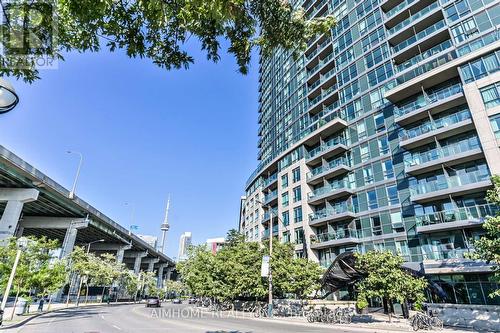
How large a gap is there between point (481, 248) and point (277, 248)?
739 inches

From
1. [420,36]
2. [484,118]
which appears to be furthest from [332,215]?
[420,36]

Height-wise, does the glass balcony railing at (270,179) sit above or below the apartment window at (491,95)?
above

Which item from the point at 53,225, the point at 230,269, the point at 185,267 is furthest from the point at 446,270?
the point at 53,225

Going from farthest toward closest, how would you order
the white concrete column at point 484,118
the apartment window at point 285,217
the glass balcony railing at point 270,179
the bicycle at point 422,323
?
1. the glass balcony railing at point 270,179
2. the apartment window at point 285,217
3. the white concrete column at point 484,118
4. the bicycle at point 422,323

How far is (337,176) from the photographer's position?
3941 cm

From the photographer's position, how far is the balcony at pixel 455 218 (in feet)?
77.9

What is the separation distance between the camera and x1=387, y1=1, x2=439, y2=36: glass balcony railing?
33250 mm

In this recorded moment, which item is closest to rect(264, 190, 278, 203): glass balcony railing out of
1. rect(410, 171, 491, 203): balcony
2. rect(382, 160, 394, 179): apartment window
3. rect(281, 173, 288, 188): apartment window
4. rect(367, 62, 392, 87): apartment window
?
rect(281, 173, 288, 188): apartment window

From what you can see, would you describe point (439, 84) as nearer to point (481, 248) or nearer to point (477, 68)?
point (477, 68)

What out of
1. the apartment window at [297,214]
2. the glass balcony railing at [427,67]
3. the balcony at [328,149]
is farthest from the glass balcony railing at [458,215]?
the apartment window at [297,214]

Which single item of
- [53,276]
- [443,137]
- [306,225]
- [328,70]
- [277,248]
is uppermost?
[328,70]

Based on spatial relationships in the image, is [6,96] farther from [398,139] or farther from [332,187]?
[332,187]

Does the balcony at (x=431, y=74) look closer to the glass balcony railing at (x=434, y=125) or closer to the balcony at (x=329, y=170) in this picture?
the glass balcony railing at (x=434, y=125)

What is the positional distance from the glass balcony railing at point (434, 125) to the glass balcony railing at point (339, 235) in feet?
39.3
